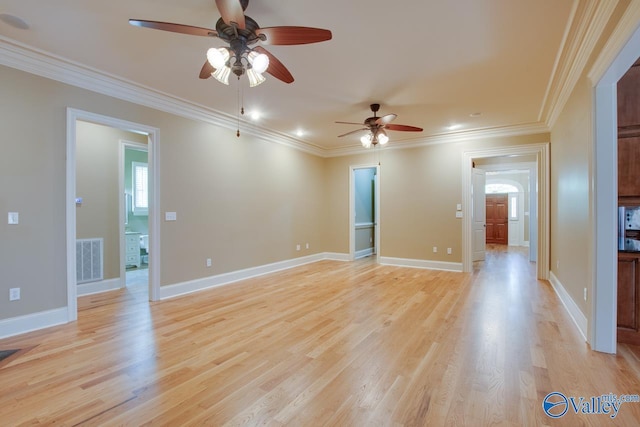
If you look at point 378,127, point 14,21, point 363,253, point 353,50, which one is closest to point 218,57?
point 353,50

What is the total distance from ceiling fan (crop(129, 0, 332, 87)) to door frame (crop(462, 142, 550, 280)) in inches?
184

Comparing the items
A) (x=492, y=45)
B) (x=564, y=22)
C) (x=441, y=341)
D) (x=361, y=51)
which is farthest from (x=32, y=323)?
(x=564, y=22)

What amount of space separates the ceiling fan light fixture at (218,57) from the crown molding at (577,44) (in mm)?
2652

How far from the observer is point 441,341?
2723 millimetres

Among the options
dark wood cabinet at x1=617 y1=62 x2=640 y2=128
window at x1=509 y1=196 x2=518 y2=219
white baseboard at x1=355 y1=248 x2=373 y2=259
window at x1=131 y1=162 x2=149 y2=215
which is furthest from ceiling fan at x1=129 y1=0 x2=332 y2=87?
window at x1=509 y1=196 x2=518 y2=219

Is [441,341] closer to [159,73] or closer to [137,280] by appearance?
[159,73]

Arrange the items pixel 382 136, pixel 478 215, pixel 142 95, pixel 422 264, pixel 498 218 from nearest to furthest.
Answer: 1. pixel 142 95
2. pixel 382 136
3. pixel 422 264
4. pixel 478 215
5. pixel 498 218

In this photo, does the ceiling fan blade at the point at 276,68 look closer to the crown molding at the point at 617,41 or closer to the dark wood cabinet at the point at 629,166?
the crown molding at the point at 617,41

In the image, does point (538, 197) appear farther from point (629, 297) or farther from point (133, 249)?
point (133, 249)

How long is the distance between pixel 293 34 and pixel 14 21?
242 centimetres

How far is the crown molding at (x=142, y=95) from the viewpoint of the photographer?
2.88m

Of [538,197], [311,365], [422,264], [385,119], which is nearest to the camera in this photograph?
[311,365]

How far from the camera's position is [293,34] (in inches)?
80.4

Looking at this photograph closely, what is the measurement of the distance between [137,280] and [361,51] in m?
5.29
